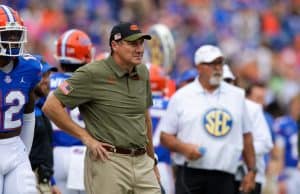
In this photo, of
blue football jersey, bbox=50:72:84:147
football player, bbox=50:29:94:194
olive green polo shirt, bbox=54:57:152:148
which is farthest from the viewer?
blue football jersey, bbox=50:72:84:147

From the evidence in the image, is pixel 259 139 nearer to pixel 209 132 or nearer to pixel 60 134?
pixel 209 132

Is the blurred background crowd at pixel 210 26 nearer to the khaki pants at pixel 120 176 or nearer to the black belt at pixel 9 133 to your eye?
the black belt at pixel 9 133

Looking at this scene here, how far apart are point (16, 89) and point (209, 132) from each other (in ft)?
7.56

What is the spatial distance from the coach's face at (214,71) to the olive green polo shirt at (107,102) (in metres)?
1.99

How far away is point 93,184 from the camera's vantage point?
7402 millimetres

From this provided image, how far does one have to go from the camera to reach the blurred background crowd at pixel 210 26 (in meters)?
18.1

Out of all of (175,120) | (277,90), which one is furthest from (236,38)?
(175,120)

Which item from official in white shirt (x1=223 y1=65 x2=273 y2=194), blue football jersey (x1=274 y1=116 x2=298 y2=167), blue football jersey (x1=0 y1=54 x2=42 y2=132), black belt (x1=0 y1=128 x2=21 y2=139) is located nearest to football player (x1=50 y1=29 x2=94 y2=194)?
blue football jersey (x1=0 y1=54 x2=42 y2=132)

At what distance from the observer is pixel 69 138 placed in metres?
9.16

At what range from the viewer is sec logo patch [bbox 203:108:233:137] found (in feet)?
30.1

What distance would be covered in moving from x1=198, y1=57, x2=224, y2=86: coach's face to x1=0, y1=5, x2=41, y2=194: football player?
2.25 m

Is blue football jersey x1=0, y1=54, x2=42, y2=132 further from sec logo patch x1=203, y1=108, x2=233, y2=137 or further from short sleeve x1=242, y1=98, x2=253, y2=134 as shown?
short sleeve x1=242, y1=98, x2=253, y2=134

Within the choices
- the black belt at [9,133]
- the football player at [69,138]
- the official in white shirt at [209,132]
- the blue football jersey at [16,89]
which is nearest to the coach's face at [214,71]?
the official in white shirt at [209,132]

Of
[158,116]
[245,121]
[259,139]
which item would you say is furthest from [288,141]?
[245,121]
